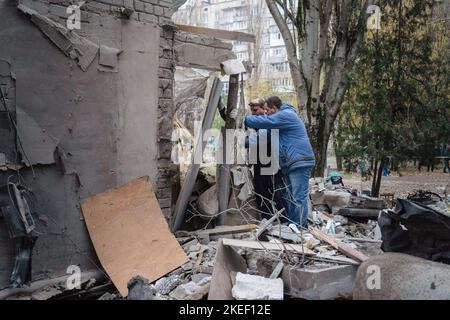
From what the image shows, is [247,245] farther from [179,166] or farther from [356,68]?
[356,68]

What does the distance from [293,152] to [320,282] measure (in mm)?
2292

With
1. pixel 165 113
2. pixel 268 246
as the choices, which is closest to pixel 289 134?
pixel 165 113

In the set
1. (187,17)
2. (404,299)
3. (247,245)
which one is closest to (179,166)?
(247,245)

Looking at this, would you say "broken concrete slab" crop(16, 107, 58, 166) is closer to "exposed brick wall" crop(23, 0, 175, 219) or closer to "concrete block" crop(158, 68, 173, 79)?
"exposed brick wall" crop(23, 0, 175, 219)

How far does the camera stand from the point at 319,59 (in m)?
10.4

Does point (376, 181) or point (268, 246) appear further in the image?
point (376, 181)

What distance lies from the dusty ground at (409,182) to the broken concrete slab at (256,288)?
9.90 metres

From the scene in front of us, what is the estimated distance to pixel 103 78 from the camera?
496 cm

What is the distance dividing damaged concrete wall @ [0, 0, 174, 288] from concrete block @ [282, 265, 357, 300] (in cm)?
207

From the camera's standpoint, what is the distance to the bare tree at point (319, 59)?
397 inches

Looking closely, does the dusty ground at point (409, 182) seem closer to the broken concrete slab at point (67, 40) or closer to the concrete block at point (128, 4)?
the concrete block at point (128, 4)

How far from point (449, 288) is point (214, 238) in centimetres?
293

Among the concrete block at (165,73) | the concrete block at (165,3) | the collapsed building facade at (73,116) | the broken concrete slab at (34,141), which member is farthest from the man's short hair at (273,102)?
the broken concrete slab at (34,141)

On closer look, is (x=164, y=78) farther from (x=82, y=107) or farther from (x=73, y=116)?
(x=73, y=116)
